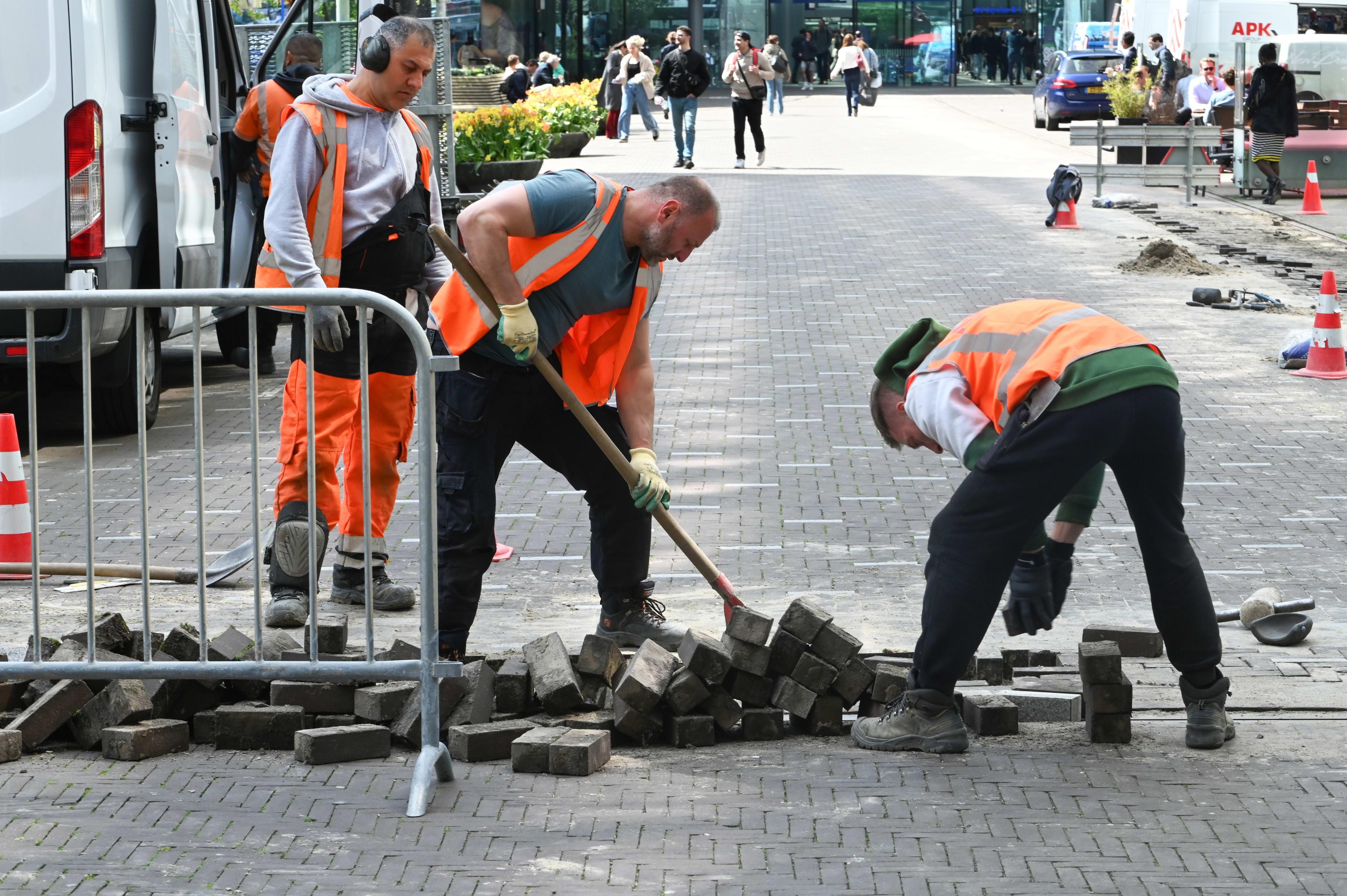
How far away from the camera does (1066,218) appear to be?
56.0 ft

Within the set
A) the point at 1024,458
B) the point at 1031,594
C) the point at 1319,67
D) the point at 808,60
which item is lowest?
the point at 1031,594

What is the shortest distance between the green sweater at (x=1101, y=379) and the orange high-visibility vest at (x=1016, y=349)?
0.02m

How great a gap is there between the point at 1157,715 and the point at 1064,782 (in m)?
0.67

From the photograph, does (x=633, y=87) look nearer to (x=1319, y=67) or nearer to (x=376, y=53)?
(x=1319, y=67)

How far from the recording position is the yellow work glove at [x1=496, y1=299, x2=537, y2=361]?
4402 mm

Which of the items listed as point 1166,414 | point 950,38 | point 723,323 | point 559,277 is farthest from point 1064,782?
point 950,38

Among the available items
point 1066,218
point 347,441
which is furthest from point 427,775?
point 1066,218

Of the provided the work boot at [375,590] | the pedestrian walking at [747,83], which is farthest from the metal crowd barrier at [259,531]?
the pedestrian walking at [747,83]

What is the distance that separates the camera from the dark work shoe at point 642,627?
16.5 feet

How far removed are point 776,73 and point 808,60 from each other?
23699 millimetres

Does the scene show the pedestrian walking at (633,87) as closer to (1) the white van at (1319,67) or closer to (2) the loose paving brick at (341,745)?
(1) the white van at (1319,67)

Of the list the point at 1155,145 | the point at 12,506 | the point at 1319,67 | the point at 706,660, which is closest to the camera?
the point at 706,660

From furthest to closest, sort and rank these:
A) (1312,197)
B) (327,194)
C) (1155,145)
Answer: (1155,145) < (1312,197) < (327,194)

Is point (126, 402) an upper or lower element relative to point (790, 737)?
upper
